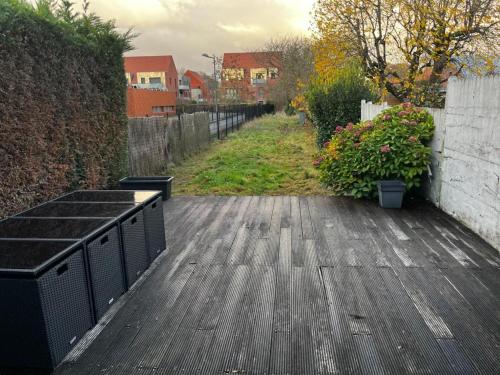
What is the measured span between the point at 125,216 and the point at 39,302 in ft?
3.62

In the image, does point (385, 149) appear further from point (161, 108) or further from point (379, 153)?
point (161, 108)

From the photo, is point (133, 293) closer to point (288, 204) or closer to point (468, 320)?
point (468, 320)

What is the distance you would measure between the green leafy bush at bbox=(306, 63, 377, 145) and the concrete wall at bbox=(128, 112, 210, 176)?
3.57 meters

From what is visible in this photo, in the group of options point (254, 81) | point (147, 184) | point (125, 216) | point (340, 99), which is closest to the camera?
point (125, 216)

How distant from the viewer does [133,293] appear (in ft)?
9.99

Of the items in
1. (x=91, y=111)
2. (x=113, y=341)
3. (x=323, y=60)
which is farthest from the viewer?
(x=323, y=60)

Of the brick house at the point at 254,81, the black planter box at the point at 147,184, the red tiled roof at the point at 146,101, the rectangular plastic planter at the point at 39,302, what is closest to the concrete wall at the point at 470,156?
the rectangular plastic planter at the point at 39,302

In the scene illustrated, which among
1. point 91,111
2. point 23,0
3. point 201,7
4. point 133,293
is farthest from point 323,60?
point 133,293

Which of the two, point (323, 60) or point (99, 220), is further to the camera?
point (323, 60)

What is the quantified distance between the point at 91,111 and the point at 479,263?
16.1 ft

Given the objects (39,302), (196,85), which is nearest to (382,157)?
(39,302)

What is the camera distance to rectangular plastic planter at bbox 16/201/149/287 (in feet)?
9.81

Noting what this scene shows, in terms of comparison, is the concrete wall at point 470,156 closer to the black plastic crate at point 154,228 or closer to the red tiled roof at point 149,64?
the black plastic crate at point 154,228

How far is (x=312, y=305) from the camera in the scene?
279cm
